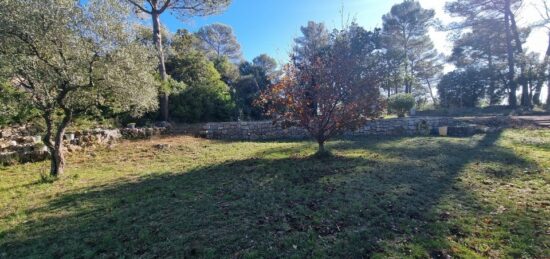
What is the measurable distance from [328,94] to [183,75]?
10.5 m

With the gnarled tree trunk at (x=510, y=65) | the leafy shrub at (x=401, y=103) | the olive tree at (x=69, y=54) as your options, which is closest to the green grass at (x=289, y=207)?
the olive tree at (x=69, y=54)

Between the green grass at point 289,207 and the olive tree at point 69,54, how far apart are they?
1671 mm

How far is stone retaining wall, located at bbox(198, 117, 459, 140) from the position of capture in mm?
10820

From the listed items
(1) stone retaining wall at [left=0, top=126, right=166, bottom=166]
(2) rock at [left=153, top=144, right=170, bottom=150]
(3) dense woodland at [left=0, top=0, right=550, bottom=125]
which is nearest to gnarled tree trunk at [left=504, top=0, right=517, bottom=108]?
(3) dense woodland at [left=0, top=0, right=550, bottom=125]

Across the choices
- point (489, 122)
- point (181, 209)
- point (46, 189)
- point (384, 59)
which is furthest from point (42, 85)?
point (384, 59)

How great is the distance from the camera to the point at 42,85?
504 cm

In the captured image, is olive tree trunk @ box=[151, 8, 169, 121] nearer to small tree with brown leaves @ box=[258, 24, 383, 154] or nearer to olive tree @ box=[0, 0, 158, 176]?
olive tree @ box=[0, 0, 158, 176]

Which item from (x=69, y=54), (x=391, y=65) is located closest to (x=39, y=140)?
(x=69, y=54)

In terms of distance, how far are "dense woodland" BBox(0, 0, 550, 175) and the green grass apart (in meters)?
1.41

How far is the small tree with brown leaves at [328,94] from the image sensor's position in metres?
6.56

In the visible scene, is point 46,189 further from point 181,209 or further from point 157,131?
point 157,131

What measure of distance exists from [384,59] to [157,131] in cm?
1829

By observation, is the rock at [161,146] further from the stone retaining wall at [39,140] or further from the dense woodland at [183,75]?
the stone retaining wall at [39,140]

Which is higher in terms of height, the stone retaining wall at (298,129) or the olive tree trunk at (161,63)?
the olive tree trunk at (161,63)
